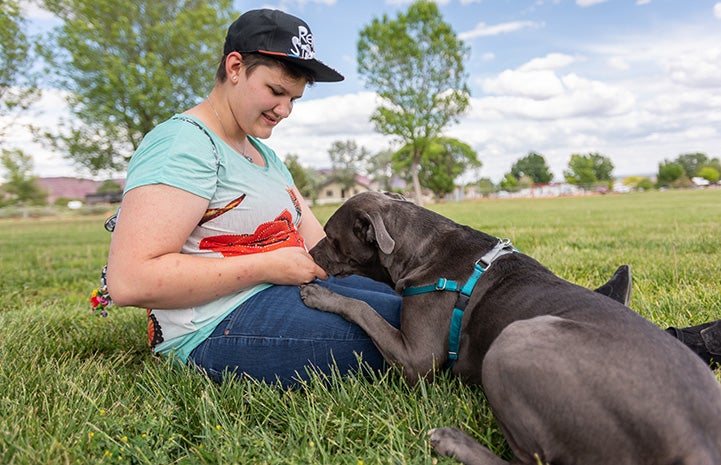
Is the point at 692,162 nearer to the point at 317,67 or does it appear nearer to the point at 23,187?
the point at 23,187

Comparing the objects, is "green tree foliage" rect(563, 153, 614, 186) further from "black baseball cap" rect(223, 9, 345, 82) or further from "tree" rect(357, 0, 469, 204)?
"black baseball cap" rect(223, 9, 345, 82)

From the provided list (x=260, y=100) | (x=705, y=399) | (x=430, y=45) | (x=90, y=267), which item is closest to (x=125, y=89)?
(x=90, y=267)

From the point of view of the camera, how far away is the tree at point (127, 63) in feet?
72.2

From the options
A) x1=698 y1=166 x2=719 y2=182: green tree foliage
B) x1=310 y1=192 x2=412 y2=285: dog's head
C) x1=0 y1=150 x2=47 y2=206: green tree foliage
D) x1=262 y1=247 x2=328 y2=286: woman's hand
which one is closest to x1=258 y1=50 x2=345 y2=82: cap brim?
x1=310 y1=192 x2=412 y2=285: dog's head

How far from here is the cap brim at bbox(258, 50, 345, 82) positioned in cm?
300

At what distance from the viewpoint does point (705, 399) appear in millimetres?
1881

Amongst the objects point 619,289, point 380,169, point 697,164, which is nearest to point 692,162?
point 697,164

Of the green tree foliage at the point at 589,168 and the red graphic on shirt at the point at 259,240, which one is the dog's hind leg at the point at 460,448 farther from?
the green tree foliage at the point at 589,168

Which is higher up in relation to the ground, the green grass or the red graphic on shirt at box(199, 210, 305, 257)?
the red graphic on shirt at box(199, 210, 305, 257)

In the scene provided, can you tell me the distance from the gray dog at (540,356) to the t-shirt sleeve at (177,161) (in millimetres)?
913

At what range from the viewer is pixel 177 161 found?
8.89 ft

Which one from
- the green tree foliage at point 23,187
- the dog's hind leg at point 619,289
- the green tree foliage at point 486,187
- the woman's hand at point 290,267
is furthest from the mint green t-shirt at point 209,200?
the green tree foliage at point 486,187

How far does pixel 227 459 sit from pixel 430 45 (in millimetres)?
43688

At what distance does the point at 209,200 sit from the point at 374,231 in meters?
1.05
